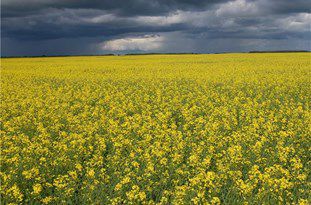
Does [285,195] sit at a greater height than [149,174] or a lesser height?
lesser

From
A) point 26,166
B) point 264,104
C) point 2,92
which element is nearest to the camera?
point 26,166

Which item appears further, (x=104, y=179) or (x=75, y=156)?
(x=75, y=156)

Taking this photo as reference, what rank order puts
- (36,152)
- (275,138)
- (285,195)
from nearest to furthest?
(285,195)
(36,152)
(275,138)

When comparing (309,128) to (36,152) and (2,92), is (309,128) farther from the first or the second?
(2,92)

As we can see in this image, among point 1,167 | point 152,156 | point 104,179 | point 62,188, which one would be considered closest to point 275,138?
point 152,156

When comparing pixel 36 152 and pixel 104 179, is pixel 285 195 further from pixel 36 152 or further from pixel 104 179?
pixel 36 152

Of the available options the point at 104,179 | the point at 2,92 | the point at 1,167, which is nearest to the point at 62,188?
the point at 104,179

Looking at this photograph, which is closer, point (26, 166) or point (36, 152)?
point (26, 166)

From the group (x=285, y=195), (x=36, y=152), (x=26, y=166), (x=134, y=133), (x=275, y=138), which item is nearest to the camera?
(x=285, y=195)

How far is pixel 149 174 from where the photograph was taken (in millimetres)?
5719

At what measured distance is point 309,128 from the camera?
29.2 feet

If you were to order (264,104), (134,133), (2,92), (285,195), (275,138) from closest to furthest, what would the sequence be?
(285,195), (275,138), (134,133), (264,104), (2,92)

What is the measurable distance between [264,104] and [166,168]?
7351 mm

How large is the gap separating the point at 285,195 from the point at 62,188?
378 cm
